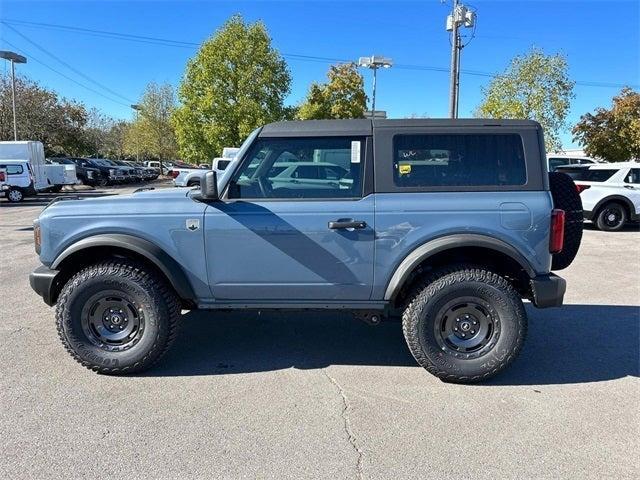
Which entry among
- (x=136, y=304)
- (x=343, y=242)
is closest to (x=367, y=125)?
(x=343, y=242)

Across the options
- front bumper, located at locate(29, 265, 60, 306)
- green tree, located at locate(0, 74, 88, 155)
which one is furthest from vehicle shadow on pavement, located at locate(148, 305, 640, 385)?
green tree, located at locate(0, 74, 88, 155)

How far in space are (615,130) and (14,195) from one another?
2967 centimetres

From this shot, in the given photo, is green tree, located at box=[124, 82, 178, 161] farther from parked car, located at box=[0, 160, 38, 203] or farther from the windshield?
the windshield

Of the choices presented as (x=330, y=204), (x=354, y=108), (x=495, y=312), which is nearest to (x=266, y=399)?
(x=330, y=204)

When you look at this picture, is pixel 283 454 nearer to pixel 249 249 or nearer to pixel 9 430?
pixel 249 249

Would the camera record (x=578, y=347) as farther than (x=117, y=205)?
Yes

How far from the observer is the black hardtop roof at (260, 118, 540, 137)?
12.0 ft

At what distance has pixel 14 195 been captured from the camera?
1866 centimetres

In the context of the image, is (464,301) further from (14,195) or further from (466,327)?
(14,195)

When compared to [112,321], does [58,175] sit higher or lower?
higher

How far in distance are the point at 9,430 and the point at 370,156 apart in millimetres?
2993

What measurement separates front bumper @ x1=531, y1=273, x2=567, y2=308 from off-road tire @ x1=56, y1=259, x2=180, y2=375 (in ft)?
8.98

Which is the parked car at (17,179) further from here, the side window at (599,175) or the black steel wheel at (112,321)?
the side window at (599,175)

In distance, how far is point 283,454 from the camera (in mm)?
2730
